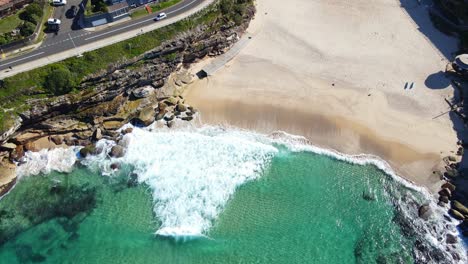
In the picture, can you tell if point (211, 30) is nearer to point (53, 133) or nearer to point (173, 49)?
point (173, 49)

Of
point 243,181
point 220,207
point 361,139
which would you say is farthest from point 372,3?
point 220,207

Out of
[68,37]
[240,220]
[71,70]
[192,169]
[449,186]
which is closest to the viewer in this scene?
[240,220]

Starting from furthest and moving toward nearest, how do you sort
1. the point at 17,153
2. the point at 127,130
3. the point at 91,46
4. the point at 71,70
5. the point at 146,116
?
the point at 91,46 < the point at 146,116 < the point at 71,70 < the point at 127,130 < the point at 17,153

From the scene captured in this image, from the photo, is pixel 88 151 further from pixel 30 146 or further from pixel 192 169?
pixel 192 169

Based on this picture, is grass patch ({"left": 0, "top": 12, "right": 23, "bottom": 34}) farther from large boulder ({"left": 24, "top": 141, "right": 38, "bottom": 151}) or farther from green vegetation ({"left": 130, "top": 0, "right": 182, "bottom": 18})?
large boulder ({"left": 24, "top": 141, "right": 38, "bottom": 151})

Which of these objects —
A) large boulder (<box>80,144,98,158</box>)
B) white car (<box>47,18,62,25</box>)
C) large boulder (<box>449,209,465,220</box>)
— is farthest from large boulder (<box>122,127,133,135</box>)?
large boulder (<box>449,209,465,220</box>)

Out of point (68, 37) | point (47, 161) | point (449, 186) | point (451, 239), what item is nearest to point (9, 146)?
point (47, 161)
